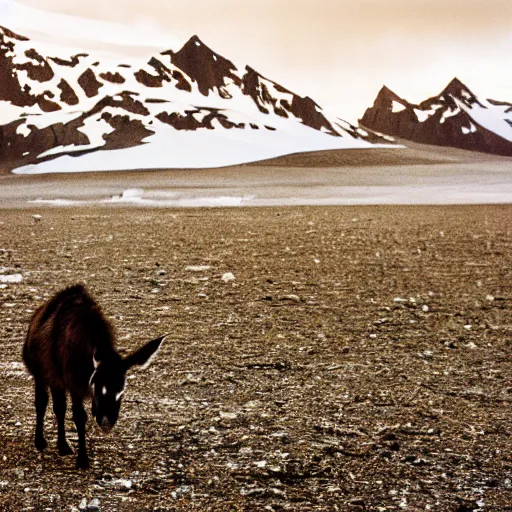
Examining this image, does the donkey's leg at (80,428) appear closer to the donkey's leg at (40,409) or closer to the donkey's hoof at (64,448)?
the donkey's hoof at (64,448)

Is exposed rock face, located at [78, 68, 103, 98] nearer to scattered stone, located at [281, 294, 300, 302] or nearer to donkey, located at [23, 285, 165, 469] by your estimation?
scattered stone, located at [281, 294, 300, 302]

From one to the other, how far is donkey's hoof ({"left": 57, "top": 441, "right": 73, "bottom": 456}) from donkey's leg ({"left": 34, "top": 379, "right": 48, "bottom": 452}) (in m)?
0.14

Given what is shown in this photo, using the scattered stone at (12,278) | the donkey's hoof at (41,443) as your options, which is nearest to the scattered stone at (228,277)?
the scattered stone at (12,278)

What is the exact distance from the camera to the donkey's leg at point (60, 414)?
4234 mm

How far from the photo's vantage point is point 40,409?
445 cm

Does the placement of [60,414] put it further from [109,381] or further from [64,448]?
[109,381]

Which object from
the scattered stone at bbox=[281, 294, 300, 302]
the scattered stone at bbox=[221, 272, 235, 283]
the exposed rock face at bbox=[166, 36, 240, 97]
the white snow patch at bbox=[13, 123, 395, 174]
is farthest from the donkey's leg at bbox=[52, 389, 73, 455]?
the exposed rock face at bbox=[166, 36, 240, 97]

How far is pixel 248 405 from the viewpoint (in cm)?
536

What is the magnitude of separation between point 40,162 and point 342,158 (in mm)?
41838

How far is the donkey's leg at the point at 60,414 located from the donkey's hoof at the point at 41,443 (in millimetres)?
142

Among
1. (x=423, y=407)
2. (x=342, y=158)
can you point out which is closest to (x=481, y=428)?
(x=423, y=407)

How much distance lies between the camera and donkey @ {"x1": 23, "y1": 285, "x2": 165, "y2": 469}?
368cm

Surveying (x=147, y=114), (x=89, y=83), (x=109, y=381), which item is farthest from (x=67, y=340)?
(x=89, y=83)

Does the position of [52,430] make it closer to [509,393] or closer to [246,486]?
[246,486]
